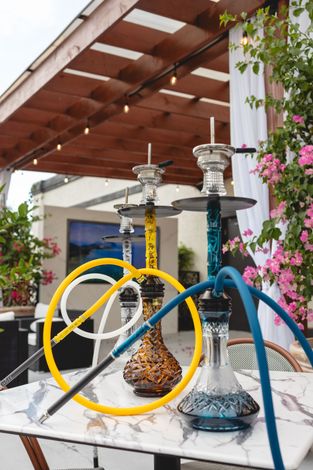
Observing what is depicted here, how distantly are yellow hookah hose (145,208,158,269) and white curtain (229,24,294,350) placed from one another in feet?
6.21

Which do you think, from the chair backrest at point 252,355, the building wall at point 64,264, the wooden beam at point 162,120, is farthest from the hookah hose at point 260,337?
the building wall at point 64,264

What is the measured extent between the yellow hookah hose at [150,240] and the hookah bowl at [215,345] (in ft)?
0.82

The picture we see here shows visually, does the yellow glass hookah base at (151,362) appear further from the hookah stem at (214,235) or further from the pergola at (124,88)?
the pergola at (124,88)

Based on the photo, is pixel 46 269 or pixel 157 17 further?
pixel 46 269

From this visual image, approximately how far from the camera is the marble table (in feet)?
3.04

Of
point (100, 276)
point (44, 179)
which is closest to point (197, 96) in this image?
point (100, 276)

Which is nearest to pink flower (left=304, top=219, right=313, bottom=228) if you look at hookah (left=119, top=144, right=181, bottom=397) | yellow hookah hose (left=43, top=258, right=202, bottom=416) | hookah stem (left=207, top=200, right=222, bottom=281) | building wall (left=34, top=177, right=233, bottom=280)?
hookah (left=119, top=144, right=181, bottom=397)

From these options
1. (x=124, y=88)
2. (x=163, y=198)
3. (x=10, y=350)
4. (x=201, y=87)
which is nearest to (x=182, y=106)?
(x=201, y=87)

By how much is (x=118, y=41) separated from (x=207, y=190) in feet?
12.2

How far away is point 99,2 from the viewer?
431cm

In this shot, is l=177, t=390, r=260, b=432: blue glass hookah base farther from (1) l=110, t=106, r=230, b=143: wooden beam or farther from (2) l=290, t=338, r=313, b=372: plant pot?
(1) l=110, t=106, r=230, b=143: wooden beam

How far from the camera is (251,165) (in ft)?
11.4

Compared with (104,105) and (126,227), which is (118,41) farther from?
(126,227)

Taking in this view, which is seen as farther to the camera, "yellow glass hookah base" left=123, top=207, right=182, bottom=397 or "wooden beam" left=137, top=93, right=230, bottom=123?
"wooden beam" left=137, top=93, right=230, bottom=123
